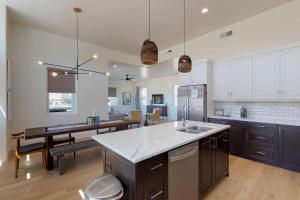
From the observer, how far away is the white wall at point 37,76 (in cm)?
400

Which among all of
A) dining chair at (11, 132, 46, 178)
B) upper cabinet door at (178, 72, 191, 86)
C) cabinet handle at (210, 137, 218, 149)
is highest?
upper cabinet door at (178, 72, 191, 86)

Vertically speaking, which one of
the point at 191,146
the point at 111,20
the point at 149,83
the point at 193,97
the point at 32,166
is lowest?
the point at 32,166

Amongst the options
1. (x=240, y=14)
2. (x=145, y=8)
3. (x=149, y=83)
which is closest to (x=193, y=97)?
(x=240, y=14)

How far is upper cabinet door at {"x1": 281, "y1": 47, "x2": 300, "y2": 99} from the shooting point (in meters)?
2.91

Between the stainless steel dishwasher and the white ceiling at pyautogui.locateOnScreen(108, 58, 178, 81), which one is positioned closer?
the stainless steel dishwasher

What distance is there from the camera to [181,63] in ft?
7.98

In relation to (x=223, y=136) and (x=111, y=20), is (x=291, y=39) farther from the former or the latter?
(x=111, y=20)

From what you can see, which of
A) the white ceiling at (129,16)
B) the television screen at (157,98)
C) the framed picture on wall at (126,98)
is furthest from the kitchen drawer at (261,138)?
the framed picture on wall at (126,98)

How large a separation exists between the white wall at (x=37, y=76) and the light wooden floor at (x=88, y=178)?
4.77ft

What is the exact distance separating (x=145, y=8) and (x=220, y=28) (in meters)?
2.44

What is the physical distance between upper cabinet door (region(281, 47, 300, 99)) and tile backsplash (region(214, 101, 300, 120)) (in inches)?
15.1

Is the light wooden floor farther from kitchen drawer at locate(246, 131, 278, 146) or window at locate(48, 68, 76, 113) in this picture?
window at locate(48, 68, 76, 113)

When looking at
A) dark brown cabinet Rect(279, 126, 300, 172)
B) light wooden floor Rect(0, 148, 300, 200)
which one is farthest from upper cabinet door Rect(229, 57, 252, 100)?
light wooden floor Rect(0, 148, 300, 200)

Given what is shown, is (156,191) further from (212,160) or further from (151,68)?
(151,68)
